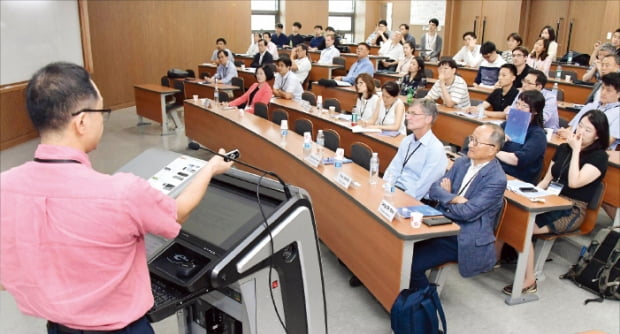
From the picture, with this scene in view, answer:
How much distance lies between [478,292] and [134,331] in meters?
2.76

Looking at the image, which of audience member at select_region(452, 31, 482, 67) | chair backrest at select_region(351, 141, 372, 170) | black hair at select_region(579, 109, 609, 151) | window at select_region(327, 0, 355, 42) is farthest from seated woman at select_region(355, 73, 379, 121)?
window at select_region(327, 0, 355, 42)

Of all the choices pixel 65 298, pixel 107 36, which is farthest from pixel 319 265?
pixel 107 36

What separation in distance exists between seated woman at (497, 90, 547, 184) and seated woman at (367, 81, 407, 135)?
4.34 ft

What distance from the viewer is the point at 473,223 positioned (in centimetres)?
309

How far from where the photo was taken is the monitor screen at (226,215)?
160 centimetres

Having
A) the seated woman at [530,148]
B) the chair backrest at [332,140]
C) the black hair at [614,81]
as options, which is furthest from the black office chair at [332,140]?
the black hair at [614,81]

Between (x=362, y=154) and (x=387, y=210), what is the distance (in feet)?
4.25

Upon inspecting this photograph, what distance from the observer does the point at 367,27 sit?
53.7 feet

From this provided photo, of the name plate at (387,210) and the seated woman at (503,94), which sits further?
the seated woman at (503,94)

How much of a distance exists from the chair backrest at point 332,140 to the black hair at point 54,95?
3.52m

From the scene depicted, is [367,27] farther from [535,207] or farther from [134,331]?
[134,331]

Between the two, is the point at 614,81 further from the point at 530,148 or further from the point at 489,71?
the point at 489,71

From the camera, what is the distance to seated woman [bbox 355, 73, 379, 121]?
5.62m

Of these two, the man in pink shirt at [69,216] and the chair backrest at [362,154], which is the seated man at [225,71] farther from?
the man in pink shirt at [69,216]
